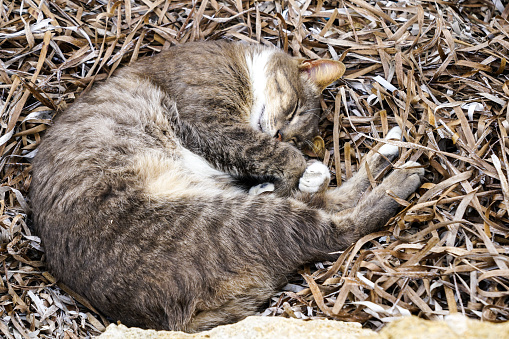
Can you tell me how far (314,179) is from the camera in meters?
3.45

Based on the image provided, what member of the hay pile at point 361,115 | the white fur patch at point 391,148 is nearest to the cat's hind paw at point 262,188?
the hay pile at point 361,115

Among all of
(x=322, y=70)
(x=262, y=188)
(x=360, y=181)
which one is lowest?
(x=262, y=188)

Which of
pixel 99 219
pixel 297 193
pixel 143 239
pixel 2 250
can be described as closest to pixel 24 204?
pixel 2 250

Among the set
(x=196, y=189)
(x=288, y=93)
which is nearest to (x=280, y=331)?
(x=196, y=189)

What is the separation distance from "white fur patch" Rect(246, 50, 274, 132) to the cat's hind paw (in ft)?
1.49

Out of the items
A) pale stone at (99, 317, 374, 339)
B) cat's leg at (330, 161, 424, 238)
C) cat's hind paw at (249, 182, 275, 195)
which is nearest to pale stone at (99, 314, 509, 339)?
pale stone at (99, 317, 374, 339)

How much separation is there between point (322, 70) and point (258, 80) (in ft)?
1.74

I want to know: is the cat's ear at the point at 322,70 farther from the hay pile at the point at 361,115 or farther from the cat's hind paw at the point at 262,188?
the cat's hind paw at the point at 262,188

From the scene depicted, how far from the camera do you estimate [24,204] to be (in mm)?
3340

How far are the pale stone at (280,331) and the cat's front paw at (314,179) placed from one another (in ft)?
3.98

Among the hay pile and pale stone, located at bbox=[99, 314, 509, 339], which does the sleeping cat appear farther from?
pale stone, located at bbox=[99, 314, 509, 339]

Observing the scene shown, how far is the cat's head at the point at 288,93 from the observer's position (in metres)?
3.73

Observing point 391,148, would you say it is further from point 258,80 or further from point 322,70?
point 258,80

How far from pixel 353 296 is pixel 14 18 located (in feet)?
11.4
